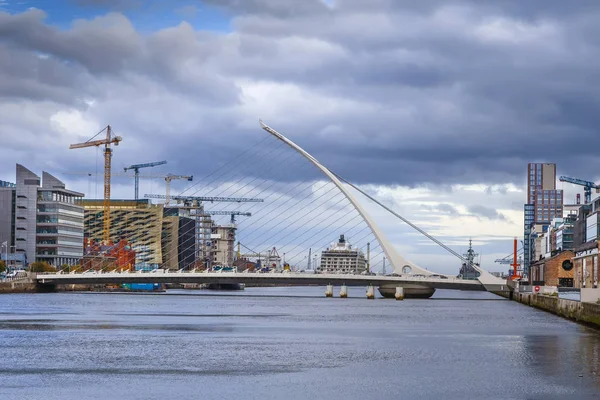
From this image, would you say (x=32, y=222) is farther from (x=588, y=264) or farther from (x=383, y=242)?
(x=588, y=264)

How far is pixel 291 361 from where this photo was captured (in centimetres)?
4231

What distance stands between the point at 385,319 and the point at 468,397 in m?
49.7

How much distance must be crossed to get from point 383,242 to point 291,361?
94.7 meters

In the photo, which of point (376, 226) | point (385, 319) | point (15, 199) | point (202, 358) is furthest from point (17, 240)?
point (202, 358)

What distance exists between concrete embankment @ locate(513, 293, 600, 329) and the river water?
1.62 m

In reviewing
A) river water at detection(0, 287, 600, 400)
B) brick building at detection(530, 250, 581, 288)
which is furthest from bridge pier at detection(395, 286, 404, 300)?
river water at detection(0, 287, 600, 400)

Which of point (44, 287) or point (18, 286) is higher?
point (18, 286)

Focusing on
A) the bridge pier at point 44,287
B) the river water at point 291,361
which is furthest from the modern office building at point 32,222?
the river water at point 291,361

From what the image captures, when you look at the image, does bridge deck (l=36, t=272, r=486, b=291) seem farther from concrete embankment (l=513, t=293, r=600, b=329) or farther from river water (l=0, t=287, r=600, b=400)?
river water (l=0, t=287, r=600, b=400)

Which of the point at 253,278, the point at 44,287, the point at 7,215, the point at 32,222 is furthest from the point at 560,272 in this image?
the point at 7,215

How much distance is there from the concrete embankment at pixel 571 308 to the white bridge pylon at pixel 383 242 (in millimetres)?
20136

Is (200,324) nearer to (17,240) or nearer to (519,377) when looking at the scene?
(519,377)

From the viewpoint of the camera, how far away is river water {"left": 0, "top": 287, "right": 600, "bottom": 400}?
32.9 metres

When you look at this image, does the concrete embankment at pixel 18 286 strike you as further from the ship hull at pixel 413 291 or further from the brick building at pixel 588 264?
the brick building at pixel 588 264
